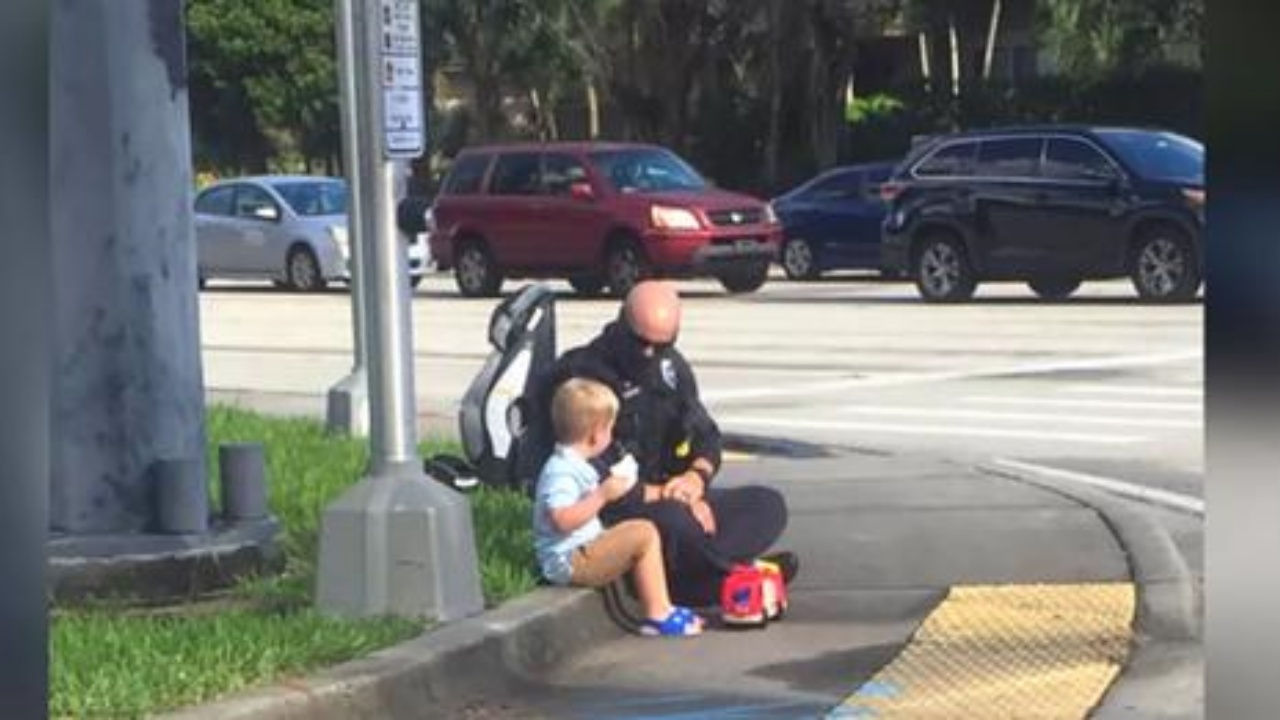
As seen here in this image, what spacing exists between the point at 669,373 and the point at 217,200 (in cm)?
2434

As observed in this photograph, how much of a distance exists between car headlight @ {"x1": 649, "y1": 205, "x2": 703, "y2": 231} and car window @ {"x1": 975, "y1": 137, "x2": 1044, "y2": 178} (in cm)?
344

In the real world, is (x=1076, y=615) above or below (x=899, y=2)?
below

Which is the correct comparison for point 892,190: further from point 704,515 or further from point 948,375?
point 704,515

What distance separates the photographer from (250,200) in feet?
102

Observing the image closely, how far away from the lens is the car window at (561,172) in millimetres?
26453

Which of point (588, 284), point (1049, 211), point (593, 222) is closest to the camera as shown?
point (1049, 211)

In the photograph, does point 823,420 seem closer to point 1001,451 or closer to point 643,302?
point 1001,451

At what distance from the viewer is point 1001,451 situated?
1221cm

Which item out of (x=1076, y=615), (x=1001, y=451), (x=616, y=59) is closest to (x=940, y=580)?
(x=1076, y=615)

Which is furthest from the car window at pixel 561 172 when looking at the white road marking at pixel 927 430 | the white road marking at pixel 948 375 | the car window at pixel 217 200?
the white road marking at pixel 927 430

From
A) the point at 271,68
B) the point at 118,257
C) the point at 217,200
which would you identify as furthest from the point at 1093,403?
the point at 271,68

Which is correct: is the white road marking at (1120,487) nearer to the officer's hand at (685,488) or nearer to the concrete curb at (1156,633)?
the concrete curb at (1156,633)

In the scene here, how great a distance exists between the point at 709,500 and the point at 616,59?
118 feet

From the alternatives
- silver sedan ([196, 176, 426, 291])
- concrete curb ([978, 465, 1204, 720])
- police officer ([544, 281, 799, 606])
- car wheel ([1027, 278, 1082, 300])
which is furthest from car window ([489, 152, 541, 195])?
police officer ([544, 281, 799, 606])
